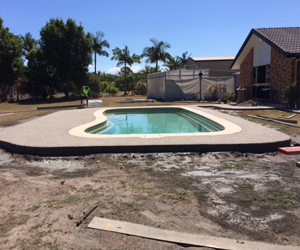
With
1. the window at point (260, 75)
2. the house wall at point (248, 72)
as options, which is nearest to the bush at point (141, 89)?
the house wall at point (248, 72)

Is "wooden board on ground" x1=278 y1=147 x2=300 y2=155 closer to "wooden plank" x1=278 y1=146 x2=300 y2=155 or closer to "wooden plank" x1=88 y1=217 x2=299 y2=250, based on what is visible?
"wooden plank" x1=278 y1=146 x2=300 y2=155

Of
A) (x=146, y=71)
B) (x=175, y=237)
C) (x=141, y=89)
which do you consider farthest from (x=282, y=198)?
(x=146, y=71)

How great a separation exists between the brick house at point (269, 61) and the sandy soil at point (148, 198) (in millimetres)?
11377

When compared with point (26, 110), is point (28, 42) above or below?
above

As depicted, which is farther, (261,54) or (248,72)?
(248,72)

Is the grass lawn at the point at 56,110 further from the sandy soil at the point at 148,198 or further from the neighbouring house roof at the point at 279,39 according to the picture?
the sandy soil at the point at 148,198

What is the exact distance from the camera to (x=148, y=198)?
408 cm

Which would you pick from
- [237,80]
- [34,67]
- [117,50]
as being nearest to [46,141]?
[237,80]

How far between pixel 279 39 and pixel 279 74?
2061 millimetres

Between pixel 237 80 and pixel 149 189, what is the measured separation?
22.8m

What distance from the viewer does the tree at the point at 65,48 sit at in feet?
106

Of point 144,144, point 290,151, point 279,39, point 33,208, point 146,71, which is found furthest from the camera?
point 146,71

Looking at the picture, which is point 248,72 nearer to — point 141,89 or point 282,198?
point 282,198

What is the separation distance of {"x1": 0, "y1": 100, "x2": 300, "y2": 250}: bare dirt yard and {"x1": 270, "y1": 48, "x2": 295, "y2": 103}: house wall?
11.5 meters
